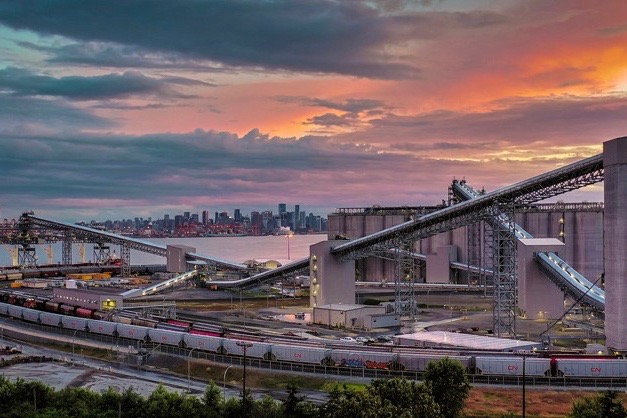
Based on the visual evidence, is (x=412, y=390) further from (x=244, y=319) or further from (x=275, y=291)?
(x=275, y=291)

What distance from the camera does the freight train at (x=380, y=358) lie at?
57375 millimetres

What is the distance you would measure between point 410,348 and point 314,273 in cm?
4039

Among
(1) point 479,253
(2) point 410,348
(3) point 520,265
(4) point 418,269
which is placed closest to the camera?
(2) point 410,348

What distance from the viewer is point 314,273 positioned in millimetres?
105188

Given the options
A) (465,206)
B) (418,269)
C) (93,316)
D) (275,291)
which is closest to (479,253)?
Result: (418,269)

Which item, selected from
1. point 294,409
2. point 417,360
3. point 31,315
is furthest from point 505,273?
point 31,315

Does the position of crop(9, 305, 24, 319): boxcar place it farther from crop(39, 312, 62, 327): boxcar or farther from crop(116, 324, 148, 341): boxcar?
crop(116, 324, 148, 341): boxcar

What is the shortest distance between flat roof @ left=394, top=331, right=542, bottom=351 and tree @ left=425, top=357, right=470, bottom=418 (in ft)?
58.3

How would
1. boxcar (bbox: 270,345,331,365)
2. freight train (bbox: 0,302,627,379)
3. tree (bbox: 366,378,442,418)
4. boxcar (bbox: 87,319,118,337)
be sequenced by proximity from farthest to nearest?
boxcar (bbox: 87,319,118,337)
boxcar (bbox: 270,345,331,365)
freight train (bbox: 0,302,627,379)
tree (bbox: 366,378,442,418)

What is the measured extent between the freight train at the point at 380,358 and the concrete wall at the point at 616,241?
18.6ft

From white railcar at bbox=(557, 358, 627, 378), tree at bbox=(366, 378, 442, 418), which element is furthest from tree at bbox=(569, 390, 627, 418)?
white railcar at bbox=(557, 358, 627, 378)

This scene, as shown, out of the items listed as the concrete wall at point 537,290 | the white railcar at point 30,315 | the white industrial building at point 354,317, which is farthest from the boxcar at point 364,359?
the white railcar at point 30,315

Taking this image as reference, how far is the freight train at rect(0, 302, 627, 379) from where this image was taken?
57375 mm

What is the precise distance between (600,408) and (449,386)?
9364mm
